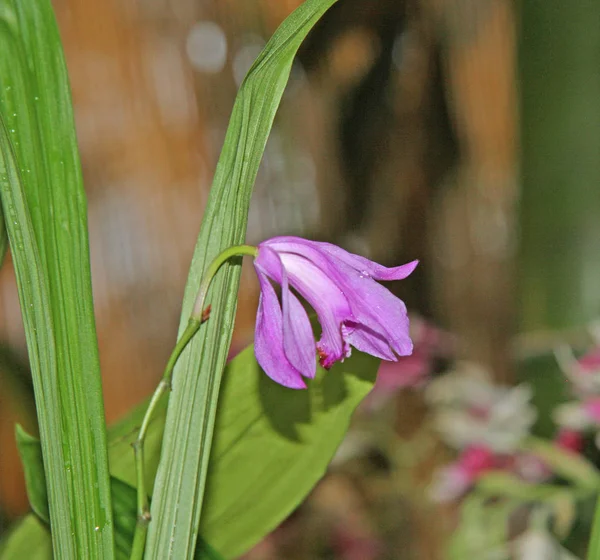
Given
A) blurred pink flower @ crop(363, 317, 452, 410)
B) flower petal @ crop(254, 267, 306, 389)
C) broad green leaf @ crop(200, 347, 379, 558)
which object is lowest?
blurred pink flower @ crop(363, 317, 452, 410)

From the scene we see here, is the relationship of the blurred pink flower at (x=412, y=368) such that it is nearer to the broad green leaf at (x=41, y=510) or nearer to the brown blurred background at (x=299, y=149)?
the brown blurred background at (x=299, y=149)

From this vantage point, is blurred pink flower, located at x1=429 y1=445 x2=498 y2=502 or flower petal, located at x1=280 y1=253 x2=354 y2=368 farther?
blurred pink flower, located at x1=429 y1=445 x2=498 y2=502

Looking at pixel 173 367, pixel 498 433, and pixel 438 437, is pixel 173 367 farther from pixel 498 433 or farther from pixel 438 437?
pixel 438 437

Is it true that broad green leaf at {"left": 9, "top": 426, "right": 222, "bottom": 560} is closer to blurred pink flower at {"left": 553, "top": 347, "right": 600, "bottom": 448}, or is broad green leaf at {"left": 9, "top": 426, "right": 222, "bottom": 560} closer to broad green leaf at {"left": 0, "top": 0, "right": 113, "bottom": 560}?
broad green leaf at {"left": 0, "top": 0, "right": 113, "bottom": 560}

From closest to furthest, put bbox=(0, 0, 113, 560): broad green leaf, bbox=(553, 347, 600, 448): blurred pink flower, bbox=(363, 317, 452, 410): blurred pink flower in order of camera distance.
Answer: bbox=(0, 0, 113, 560): broad green leaf
bbox=(553, 347, 600, 448): blurred pink flower
bbox=(363, 317, 452, 410): blurred pink flower

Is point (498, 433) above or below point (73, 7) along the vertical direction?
Answer: below

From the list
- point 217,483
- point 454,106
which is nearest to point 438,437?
point 454,106

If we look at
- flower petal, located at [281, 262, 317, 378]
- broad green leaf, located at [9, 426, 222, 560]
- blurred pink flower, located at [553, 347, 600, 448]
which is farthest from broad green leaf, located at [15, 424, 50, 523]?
blurred pink flower, located at [553, 347, 600, 448]

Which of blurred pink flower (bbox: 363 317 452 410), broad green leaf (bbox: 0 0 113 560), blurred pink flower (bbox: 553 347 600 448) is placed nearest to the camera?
broad green leaf (bbox: 0 0 113 560)
